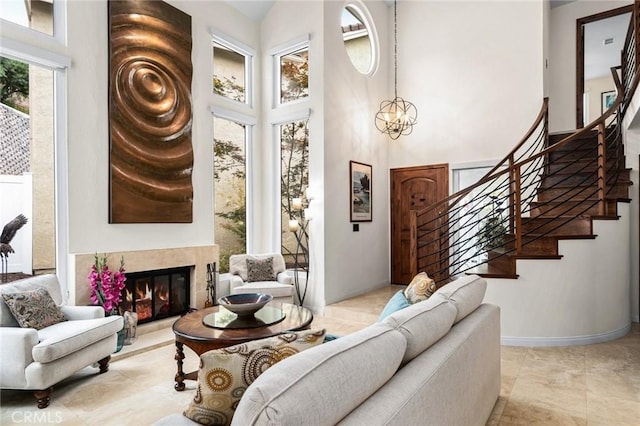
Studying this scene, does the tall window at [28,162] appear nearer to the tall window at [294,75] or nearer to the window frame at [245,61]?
the window frame at [245,61]

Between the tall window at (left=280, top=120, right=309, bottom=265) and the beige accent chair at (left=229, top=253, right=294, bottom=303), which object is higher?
the tall window at (left=280, top=120, right=309, bottom=265)

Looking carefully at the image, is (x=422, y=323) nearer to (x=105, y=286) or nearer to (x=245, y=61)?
(x=105, y=286)

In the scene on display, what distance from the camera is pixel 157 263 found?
170 inches

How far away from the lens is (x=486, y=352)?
218cm

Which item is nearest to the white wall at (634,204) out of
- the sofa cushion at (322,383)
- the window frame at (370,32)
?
the window frame at (370,32)

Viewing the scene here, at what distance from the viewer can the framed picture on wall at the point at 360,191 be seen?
18.7ft

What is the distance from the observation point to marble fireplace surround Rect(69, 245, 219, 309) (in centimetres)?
366

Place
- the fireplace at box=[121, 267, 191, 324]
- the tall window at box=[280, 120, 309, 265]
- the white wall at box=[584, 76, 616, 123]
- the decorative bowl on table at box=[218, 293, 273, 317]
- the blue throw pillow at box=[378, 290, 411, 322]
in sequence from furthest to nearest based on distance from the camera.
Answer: the white wall at box=[584, 76, 616, 123] → the tall window at box=[280, 120, 309, 265] → the fireplace at box=[121, 267, 191, 324] → the decorative bowl on table at box=[218, 293, 273, 317] → the blue throw pillow at box=[378, 290, 411, 322]

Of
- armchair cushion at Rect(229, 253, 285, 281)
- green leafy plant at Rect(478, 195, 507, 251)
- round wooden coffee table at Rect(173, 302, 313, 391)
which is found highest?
green leafy plant at Rect(478, 195, 507, 251)

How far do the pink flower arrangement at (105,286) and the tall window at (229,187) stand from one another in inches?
66.2

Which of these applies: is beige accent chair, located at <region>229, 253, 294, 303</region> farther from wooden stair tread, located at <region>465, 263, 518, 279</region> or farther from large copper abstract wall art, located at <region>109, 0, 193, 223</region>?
wooden stair tread, located at <region>465, 263, 518, 279</region>

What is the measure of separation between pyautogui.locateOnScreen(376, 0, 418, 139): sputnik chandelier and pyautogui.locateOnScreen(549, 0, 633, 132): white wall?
84.8 inches

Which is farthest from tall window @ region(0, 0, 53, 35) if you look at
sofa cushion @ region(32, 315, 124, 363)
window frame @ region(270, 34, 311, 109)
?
window frame @ region(270, 34, 311, 109)

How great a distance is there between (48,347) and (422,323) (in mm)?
2489
